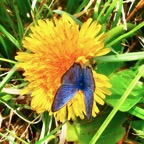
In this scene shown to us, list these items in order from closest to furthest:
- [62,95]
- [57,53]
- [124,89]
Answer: [62,95]
[57,53]
[124,89]

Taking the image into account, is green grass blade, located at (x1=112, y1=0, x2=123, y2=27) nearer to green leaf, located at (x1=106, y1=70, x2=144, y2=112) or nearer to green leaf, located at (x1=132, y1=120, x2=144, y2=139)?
green leaf, located at (x1=106, y1=70, x2=144, y2=112)

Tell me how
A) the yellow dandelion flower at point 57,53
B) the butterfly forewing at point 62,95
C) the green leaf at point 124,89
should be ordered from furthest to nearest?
the green leaf at point 124,89
the yellow dandelion flower at point 57,53
the butterfly forewing at point 62,95

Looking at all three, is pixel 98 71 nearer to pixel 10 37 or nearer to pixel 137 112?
pixel 137 112

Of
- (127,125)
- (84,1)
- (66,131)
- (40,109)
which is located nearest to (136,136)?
(127,125)

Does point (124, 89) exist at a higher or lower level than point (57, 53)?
lower

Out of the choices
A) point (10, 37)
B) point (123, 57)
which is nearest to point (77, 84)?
point (123, 57)

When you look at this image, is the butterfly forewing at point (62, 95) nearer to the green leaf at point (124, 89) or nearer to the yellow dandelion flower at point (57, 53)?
the yellow dandelion flower at point (57, 53)

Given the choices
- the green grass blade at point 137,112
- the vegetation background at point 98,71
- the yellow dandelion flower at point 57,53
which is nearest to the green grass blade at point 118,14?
the vegetation background at point 98,71
